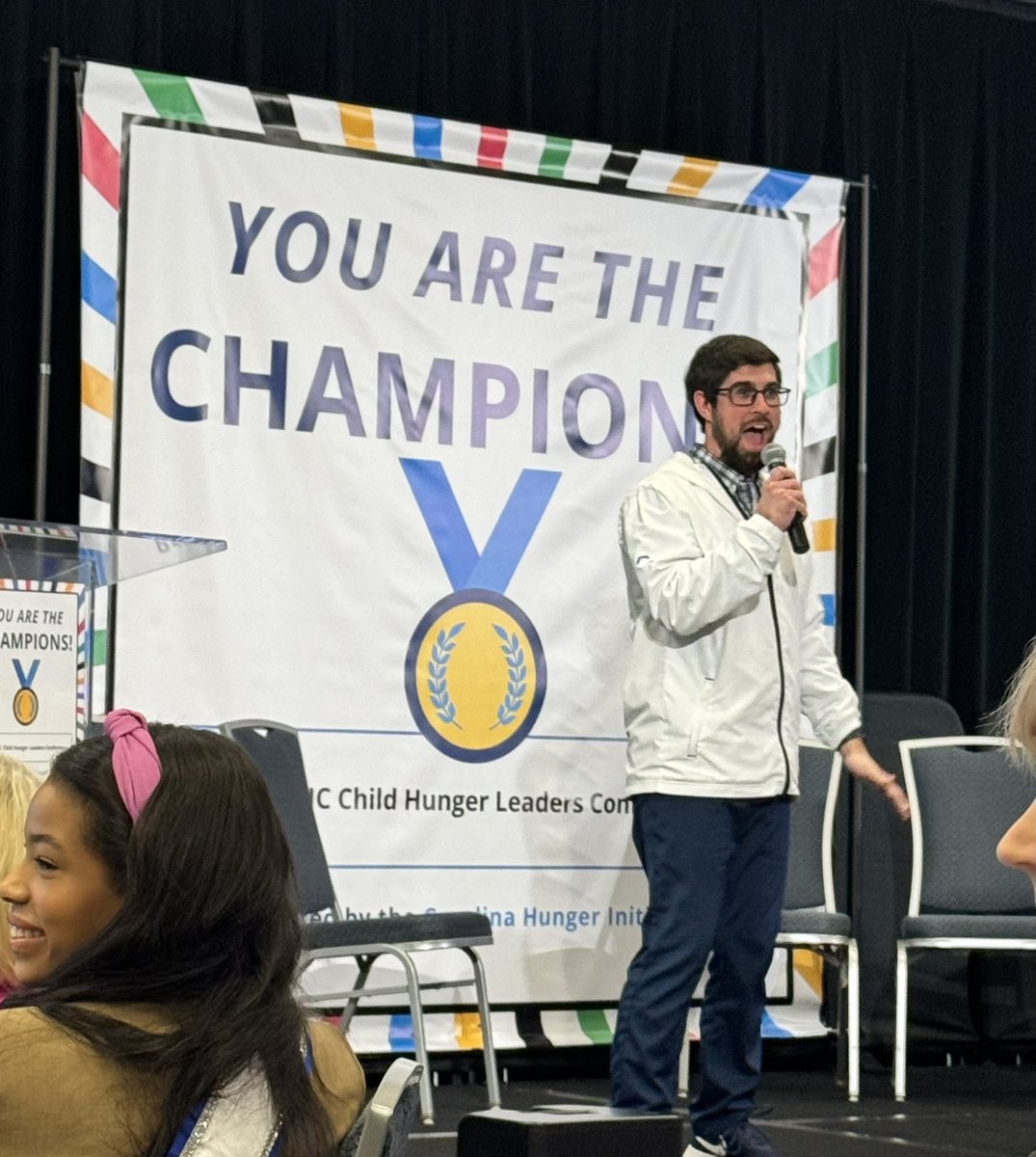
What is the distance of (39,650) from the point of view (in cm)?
284

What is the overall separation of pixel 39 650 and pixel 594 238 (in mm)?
2838

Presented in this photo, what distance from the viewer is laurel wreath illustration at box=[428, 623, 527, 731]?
5.03 metres

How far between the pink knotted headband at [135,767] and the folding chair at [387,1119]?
24cm

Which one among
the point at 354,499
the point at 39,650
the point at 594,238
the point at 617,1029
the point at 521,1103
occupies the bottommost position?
the point at 521,1103

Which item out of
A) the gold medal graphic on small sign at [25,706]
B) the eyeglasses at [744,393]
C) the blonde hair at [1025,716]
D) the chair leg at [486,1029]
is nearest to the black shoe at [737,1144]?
the chair leg at [486,1029]

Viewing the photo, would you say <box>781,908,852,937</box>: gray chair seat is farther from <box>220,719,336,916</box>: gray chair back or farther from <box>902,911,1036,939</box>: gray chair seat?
<box>220,719,336,916</box>: gray chair back

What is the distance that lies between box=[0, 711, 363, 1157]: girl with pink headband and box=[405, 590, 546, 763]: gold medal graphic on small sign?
3.69 metres

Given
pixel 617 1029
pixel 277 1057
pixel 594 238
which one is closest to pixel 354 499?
pixel 594 238

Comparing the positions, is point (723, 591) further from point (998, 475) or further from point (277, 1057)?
point (998, 475)

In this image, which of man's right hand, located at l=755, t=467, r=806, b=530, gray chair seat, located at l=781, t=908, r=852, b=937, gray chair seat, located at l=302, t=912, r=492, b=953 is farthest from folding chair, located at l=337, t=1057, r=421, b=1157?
gray chair seat, located at l=781, t=908, r=852, b=937

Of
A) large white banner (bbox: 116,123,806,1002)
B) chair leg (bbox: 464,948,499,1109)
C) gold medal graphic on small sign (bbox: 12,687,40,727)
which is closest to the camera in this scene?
gold medal graphic on small sign (bbox: 12,687,40,727)

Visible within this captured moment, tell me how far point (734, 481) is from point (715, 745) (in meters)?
0.56

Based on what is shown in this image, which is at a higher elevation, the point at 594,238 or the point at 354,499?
the point at 594,238

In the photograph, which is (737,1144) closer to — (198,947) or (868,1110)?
(868,1110)
